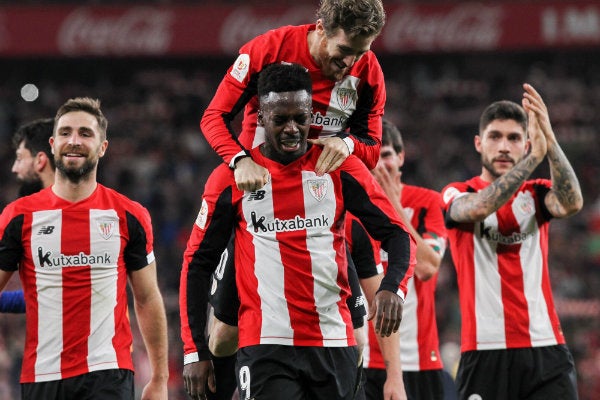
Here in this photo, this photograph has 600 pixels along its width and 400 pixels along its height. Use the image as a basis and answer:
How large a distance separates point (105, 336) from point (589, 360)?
388 inches

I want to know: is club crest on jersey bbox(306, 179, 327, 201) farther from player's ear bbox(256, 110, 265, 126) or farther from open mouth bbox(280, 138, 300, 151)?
player's ear bbox(256, 110, 265, 126)

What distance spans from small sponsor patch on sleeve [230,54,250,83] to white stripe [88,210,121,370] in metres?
1.00

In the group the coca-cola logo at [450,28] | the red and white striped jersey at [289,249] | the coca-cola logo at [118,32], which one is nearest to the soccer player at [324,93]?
the red and white striped jersey at [289,249]

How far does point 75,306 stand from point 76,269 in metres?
0.18

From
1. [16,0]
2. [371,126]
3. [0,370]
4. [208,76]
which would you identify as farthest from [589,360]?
[16,0]

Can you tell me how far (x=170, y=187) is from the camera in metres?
18.2

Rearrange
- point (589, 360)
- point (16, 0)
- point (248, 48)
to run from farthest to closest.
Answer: point (16, 0), point (589, 360), point (248, 48)

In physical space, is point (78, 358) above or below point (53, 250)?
below

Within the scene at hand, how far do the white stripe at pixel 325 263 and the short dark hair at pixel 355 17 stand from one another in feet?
2.44

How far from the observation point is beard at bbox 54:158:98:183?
5.00 m

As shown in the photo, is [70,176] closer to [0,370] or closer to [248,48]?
[248,48]

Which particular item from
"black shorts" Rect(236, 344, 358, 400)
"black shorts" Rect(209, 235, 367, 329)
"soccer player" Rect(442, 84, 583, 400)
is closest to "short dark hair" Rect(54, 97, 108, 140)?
"black shorts" Rect(209, 235, 367, 329)

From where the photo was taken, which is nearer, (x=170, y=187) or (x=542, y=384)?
(x=542, y=384)

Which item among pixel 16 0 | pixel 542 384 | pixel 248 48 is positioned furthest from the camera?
pixel 16 0
